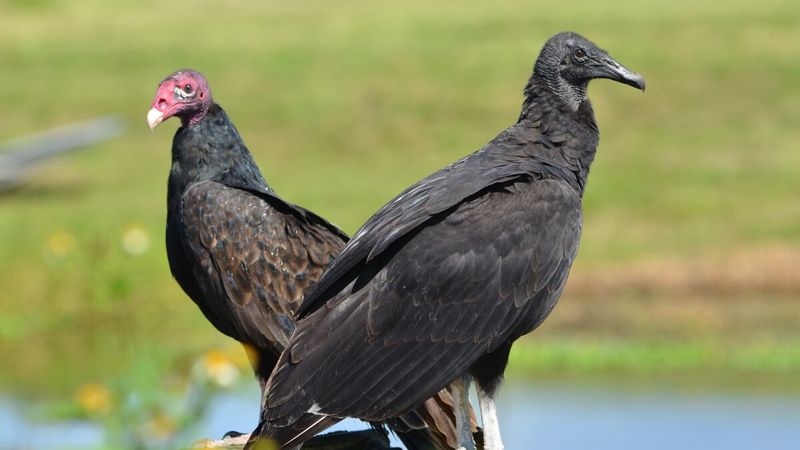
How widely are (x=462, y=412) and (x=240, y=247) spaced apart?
113 centimetres

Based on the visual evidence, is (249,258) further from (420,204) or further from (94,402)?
(94,402)

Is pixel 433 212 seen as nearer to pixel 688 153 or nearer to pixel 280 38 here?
pixel 688 153

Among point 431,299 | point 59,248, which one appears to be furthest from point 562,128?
point 59,248

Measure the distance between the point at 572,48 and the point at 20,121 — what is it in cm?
1675

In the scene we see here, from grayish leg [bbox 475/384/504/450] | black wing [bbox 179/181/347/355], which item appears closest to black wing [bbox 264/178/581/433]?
grayish leg [bbox 475/384/504/450]

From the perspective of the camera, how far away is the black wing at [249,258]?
16.1 ft

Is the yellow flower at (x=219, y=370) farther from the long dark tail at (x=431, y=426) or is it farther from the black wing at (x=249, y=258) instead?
the black wing at (x=249, y=258)

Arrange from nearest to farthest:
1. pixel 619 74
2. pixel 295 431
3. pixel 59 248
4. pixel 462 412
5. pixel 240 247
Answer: pixel 295 431, pixel 462 412, pixel 619 74, pixel 240 247, pixel 59 248

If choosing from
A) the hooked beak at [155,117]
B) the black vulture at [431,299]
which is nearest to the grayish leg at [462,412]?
the black vulture at [431,299]

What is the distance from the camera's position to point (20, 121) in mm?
20266

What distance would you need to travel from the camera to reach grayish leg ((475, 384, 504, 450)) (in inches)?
161

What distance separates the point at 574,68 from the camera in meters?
4.59

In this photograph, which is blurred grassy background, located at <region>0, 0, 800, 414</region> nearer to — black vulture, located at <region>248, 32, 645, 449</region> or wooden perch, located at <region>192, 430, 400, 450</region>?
wooden perch, located at <region>192, 430, 400, 450</region>

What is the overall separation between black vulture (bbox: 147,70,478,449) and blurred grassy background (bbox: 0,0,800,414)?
859mm
